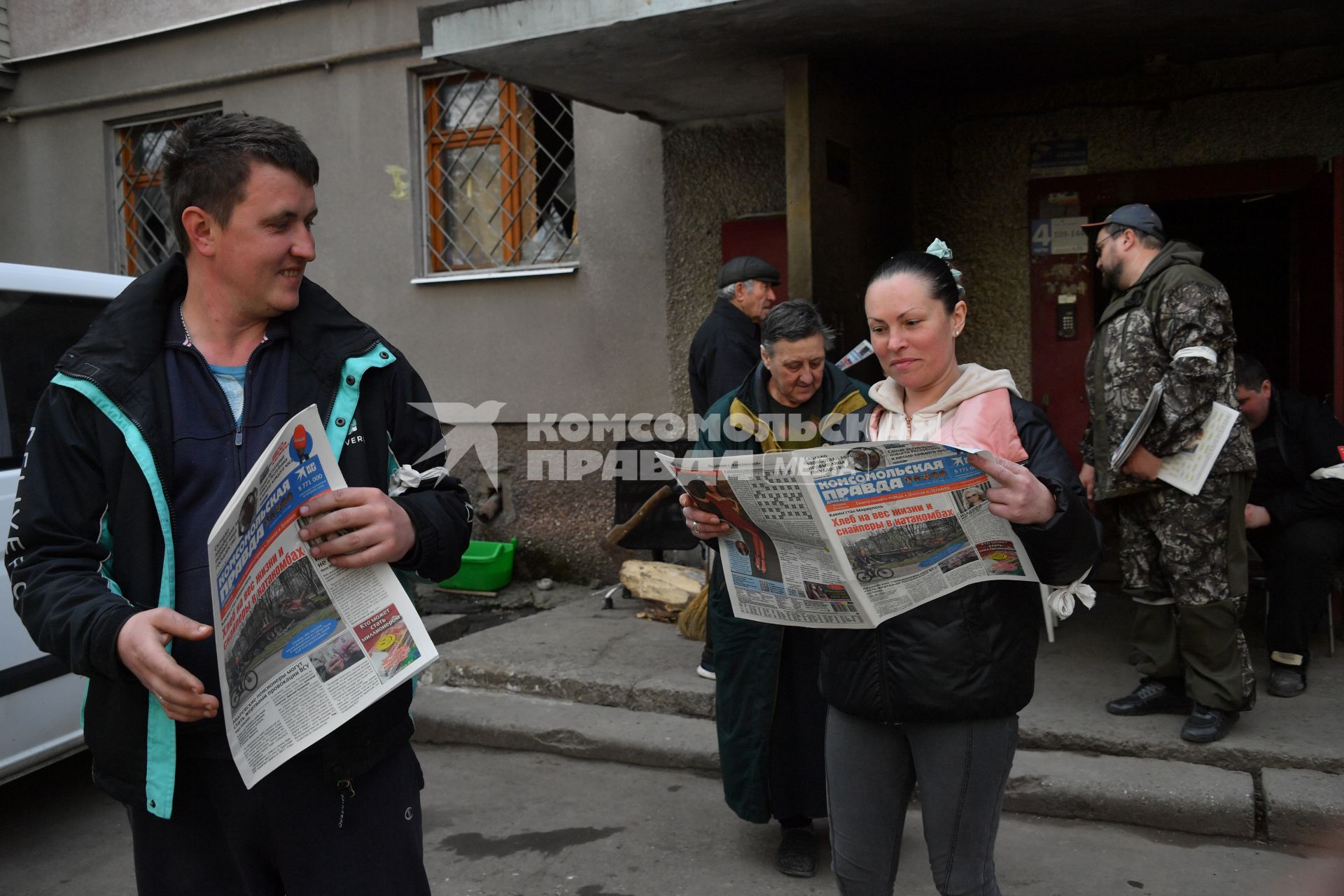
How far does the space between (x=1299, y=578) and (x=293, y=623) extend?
417 cm

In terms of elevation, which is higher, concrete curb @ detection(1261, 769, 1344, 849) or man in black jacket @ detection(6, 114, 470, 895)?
man in black jacket @ detection(6, 114, 470, 895)

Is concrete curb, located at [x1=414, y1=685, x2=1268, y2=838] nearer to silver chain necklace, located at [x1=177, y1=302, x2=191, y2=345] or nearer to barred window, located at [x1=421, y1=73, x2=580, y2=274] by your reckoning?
silver chain necklace, located at [x1=177, y1=302, x2=191, y2=345]

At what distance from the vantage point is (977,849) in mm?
2133

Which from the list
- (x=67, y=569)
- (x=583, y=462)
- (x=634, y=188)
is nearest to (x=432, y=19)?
(x=634, y=188)

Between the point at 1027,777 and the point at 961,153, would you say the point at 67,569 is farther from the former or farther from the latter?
the point at 961,153

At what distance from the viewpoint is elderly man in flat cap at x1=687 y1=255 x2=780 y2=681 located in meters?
5.04

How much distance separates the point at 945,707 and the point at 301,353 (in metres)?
1.35

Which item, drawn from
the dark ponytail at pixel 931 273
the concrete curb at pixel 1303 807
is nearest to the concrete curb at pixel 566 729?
the concrete curb at pixel 1303 807

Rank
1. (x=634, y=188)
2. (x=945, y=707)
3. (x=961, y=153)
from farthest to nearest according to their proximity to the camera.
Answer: (x=634, y=188) < (x=961, y=153) < (x=945, y=707)

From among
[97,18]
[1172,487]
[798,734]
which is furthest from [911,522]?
[97,18]

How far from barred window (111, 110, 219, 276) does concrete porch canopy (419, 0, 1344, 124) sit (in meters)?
4.67

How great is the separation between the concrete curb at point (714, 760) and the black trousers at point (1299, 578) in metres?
0.88

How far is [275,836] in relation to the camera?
69.1 inches

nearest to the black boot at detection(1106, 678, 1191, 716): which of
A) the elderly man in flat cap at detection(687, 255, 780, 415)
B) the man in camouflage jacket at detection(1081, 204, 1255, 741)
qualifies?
the man in camouflage jacket at detection(1081, 204, 1255, 741)
